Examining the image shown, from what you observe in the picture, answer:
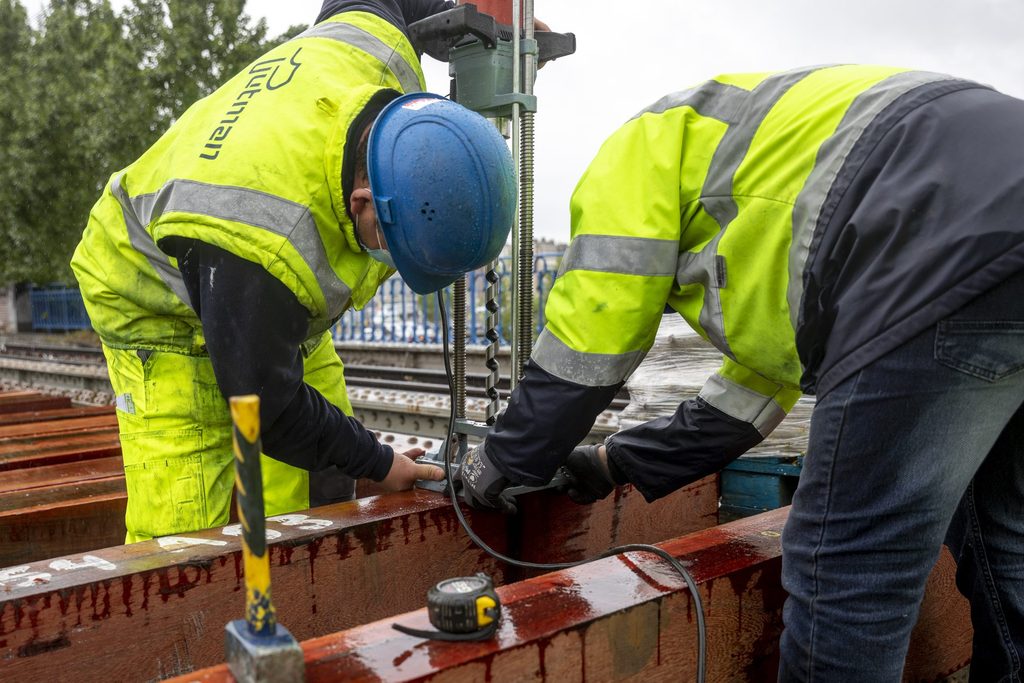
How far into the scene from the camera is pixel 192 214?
221 cm

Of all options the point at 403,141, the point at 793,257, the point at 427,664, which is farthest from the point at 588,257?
the point at 427,664

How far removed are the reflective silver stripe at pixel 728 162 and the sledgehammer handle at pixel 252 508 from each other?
1085mm

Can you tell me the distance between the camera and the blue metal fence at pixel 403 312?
11.1 metres

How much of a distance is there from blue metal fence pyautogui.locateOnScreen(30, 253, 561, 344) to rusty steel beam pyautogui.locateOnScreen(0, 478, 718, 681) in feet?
2.88

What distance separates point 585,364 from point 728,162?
55cm

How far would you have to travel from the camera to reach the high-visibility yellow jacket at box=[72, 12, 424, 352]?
2.23 metres

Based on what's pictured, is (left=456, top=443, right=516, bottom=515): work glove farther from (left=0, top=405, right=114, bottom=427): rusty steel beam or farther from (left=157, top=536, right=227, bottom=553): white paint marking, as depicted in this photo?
(left=0, top=405, right=114, bottom=427): rusty steel beam

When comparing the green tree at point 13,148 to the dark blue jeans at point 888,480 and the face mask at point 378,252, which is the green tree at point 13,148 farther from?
the dark blue jeans at point 888,480

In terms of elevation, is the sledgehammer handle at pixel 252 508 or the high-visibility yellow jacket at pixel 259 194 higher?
the high-visibility yellow jacket at pixel 259 194

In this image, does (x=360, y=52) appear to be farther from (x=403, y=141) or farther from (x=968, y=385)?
(x=968, y=385)


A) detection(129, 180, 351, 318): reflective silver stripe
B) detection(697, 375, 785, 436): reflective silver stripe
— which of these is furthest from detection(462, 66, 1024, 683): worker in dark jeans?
detection(129, 180, 351, 318): reflective silver stripe

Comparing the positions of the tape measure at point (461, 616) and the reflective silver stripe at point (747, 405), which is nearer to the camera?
the tape measure at point (461, 616)

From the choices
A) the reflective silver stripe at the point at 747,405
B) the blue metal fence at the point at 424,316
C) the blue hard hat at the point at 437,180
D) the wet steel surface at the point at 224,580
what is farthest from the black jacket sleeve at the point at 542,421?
the blue metal fence at the point at 424,316

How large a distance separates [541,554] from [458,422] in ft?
1.92
